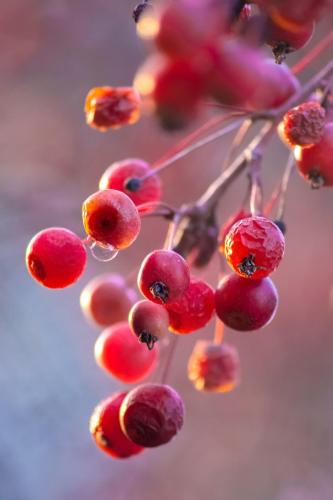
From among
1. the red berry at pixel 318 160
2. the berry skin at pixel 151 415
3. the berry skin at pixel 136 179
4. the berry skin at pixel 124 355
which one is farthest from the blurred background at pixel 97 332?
the red berry at pixel 318 160

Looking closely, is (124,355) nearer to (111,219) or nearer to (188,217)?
(188,217)

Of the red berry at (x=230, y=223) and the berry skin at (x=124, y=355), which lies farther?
the berry skin at (x=124, y=355)

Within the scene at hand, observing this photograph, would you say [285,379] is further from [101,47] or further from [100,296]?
[100,296]

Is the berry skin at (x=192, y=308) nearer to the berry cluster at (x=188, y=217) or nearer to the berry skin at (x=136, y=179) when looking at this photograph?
the berry cluster at (x=188, y=217)

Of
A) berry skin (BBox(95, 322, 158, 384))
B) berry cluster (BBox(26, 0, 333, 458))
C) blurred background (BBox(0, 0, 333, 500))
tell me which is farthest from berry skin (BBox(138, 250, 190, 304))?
blurred background (BBox(0, 0, 333, 500))

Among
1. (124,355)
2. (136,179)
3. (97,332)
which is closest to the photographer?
(136,179)

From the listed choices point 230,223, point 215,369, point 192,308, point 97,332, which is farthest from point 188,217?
point 97,332

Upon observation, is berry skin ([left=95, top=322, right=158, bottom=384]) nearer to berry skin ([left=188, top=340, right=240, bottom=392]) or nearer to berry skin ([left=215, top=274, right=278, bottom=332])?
berry skin ([left=188, top=340, right=240, bottom=392])

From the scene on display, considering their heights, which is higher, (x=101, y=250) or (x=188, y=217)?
(x=188, y=217)
